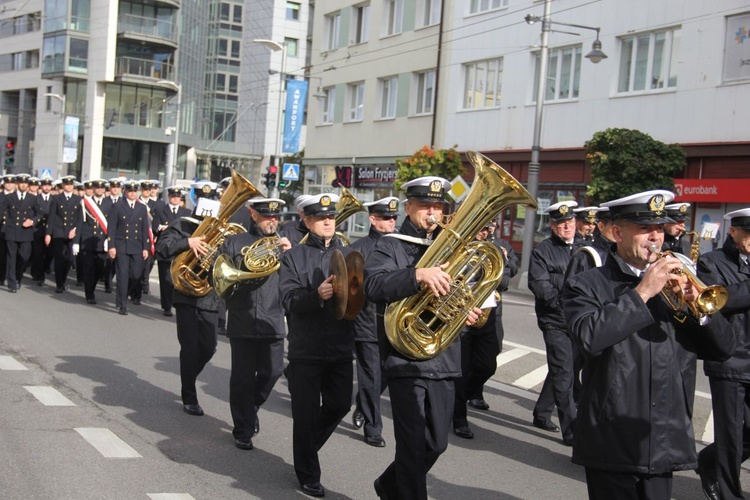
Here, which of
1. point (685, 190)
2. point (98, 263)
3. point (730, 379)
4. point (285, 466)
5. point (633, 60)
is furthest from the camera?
point (633, 60)

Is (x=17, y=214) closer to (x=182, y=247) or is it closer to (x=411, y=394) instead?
(x=182, y=247)

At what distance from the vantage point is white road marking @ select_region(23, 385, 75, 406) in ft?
27.6

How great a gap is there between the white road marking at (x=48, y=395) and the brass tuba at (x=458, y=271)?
4.52m

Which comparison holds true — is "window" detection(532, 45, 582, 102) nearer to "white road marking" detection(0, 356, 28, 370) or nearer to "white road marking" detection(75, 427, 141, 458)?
"white road marking" detection(0, 356, 28, 370)

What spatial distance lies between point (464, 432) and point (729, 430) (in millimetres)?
2624

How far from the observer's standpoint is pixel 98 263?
58.5 feet

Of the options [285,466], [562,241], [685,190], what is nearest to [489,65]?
[685,190]

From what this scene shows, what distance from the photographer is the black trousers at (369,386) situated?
785cm

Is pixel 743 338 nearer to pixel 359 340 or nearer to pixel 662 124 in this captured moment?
pixel 359 340

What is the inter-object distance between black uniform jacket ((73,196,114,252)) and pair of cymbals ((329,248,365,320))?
12.0 m

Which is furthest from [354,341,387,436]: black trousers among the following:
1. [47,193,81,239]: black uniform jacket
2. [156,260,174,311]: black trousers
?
[47,193,81,239]: black uniform jacket

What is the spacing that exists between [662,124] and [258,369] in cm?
1843

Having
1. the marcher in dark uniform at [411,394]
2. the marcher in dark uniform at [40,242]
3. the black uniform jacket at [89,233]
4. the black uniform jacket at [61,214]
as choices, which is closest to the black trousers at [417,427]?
the marcher in dark uniform at [411,394]

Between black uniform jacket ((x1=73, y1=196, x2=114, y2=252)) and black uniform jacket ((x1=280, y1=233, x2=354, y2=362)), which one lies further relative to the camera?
black uniform jacket ((x1=73, y1=196, x2=114, y2=252))
